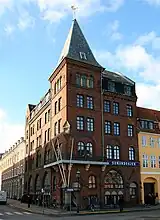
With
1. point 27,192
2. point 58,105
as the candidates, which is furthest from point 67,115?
point 27,192

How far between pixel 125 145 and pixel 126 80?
10737 millimetres

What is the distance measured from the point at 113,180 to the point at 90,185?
404cm

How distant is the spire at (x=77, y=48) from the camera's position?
4436 centimetres

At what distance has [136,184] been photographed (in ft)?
147

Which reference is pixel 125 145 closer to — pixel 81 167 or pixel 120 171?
pixel 120 171

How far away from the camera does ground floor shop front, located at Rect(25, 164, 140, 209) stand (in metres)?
38.4

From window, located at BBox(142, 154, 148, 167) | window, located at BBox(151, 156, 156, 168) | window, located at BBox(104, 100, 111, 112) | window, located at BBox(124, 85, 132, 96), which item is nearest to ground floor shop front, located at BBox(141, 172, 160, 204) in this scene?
window, located at BBox(151, 156, 156, 168)

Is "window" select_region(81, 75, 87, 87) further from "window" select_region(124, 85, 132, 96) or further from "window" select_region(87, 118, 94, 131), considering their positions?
"window" select_region(124, 85, 132, 96)

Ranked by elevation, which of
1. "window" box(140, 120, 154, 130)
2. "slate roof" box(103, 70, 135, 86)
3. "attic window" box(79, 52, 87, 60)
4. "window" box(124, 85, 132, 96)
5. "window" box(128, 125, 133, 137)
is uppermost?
"attic window" box(79, 52, 87, 60)

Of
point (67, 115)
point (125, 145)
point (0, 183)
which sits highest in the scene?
point (67, 115)

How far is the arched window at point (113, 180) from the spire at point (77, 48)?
15.7m

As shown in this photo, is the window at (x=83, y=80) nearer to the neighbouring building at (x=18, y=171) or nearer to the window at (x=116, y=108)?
the window at (x=116, y=108)

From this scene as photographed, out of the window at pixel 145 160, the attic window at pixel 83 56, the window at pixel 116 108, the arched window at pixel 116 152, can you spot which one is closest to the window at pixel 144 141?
the window at pixel 145 160

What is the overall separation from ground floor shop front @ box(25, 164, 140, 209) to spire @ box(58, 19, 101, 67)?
50.2 feet
